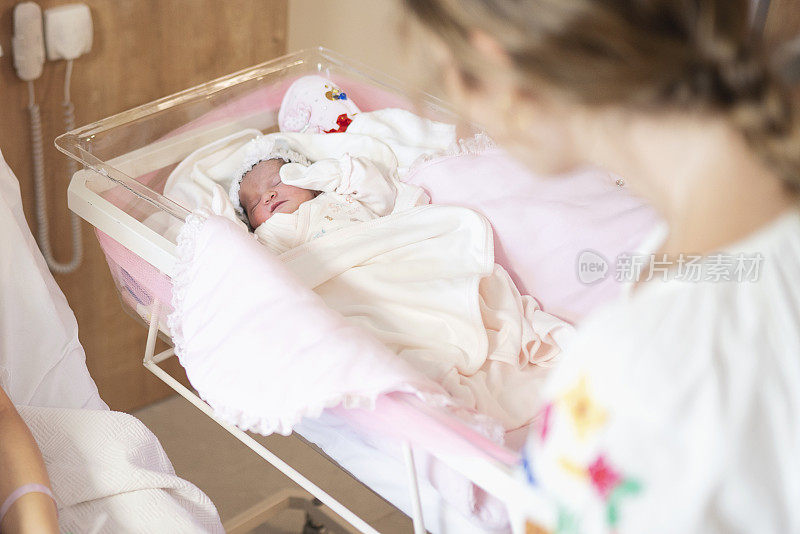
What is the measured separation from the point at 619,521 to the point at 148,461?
697mm

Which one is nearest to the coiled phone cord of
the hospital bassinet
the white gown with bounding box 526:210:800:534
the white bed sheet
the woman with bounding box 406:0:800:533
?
the hospital bassinet

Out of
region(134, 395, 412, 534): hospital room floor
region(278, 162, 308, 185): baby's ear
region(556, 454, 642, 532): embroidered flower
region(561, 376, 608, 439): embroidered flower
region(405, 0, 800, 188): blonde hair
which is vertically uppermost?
region(405, 0, 800, 188): blonde hair

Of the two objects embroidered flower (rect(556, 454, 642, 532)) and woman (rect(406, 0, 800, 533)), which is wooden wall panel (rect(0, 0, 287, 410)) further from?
embroidered flower (rect(556, 454, 642, 532))

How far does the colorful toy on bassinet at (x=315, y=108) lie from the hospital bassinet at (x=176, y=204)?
1.4 inches

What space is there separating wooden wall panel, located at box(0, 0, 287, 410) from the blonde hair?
3.55 feet

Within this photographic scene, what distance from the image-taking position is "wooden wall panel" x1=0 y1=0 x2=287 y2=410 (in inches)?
59.6

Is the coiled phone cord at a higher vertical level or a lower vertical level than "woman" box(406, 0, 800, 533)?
lower

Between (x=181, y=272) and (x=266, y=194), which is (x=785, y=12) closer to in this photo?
(x=266, y=194)

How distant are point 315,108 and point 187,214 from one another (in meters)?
0.43

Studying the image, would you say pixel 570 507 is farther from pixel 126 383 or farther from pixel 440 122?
pixel 126 383

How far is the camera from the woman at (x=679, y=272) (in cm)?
58

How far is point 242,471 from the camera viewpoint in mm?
1831

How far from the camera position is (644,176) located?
655 millimetres

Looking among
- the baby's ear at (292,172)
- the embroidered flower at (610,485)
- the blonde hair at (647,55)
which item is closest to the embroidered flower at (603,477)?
the embroidered flower at (610,485)
